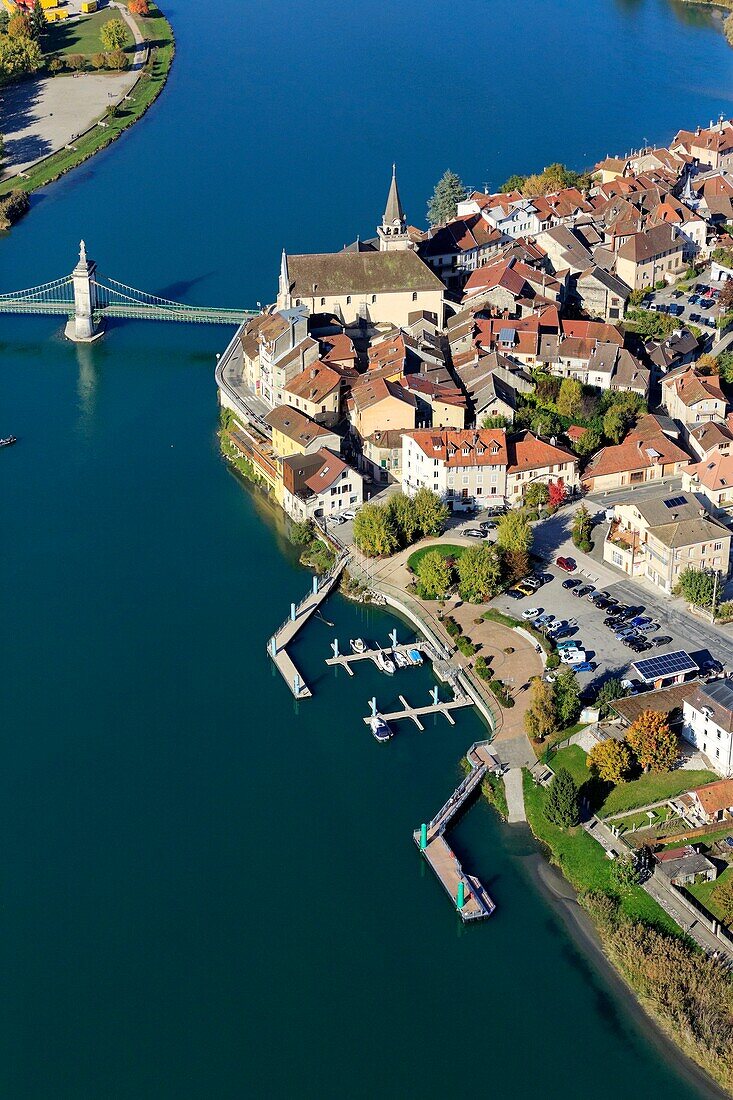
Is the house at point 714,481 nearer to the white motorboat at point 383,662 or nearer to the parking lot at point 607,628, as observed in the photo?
the parking lot at point 607,628

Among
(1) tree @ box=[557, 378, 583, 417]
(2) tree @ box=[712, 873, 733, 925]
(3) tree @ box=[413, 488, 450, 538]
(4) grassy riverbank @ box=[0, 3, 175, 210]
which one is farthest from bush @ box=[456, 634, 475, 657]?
(4) grassy riverbank @ box=[0, 3, 175, 210]

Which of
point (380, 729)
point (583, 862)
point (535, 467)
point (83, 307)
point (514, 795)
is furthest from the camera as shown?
point (83, 307)

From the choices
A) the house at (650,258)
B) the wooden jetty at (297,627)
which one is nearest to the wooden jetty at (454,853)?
the wooden jetty at (297,627)

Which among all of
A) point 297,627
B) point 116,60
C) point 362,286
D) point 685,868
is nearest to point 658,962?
point 685,868

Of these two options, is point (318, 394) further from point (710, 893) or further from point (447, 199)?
point (710, 893)

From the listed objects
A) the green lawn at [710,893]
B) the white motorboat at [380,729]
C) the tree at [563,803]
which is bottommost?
the white motorboat at [380,729]

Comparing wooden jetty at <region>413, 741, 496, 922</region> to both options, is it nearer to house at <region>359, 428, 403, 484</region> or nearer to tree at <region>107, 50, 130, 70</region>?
house at <region>359, 428, 403, 484</region>
